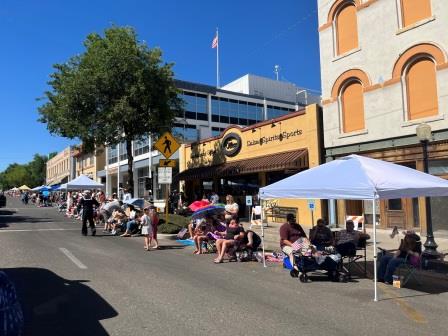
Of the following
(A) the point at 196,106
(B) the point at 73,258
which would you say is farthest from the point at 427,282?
(A) the point at 196,106

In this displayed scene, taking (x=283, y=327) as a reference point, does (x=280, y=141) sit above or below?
above

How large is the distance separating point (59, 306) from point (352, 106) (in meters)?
14.4

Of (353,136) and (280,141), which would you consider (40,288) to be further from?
(280,141)

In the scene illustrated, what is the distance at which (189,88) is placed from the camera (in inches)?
1786

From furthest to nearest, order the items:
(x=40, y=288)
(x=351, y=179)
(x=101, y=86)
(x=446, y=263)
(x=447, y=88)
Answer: (x=101, y=86)
(x=447, y=88)
(x=446, y=263)
(x=351, y=179)
(x=40, y=288)

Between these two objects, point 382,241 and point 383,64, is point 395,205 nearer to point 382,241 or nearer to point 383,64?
point 382,241

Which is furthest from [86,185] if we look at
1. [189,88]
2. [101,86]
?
[189,88]

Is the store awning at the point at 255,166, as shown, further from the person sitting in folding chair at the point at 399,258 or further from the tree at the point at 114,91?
the person sitting in folding chair at the point at 399,258

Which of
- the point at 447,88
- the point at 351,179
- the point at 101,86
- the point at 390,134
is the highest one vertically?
the point at 101,86

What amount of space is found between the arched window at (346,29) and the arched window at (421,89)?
3.03 m

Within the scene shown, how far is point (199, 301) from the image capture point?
22.9ft

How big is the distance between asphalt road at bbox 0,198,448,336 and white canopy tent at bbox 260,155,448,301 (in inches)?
38.7

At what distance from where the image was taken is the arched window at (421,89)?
1488 centimetres

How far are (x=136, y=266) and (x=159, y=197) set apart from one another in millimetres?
29861
